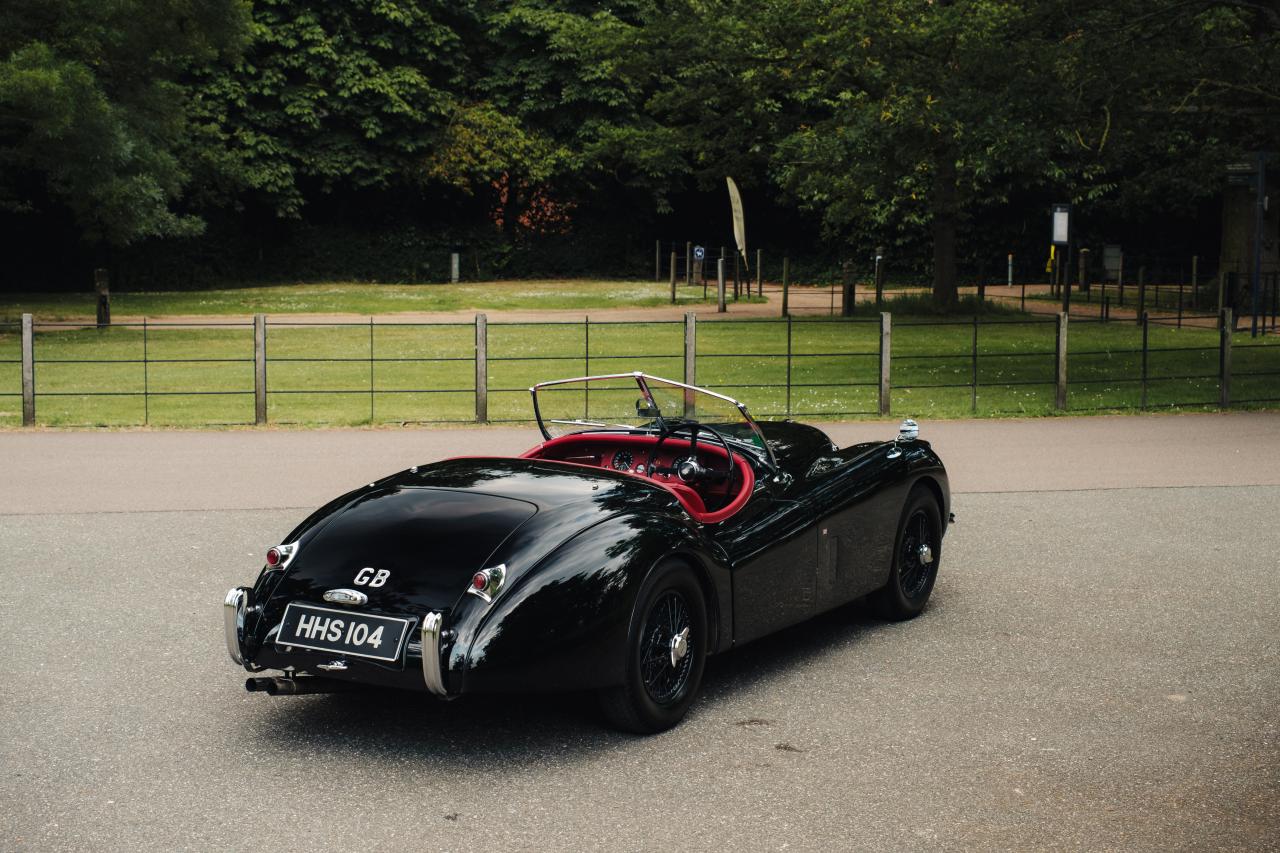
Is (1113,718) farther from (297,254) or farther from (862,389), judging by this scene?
(297,254)

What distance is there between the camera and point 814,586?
7008 mm

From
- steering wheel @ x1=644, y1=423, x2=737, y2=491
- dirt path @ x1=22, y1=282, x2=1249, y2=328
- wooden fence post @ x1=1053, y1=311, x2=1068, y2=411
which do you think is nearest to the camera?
steering wheel @ x1=644, y1=423, x2=737, y2=491

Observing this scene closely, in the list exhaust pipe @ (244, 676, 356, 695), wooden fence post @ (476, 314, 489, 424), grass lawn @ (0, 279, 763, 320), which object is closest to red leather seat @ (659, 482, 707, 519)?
exhaust pipe @ (244, 676, 356, 695)

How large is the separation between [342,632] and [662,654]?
4.04 feet

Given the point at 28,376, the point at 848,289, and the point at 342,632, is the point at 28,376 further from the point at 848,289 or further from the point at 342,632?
the point at 848,289

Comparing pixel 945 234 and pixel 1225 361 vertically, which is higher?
pixel 945 234

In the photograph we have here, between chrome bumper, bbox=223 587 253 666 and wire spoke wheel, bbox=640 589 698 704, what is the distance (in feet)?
4.96

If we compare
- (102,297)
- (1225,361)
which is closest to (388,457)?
(1225,361)

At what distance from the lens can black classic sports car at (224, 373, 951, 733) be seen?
5.47 meters

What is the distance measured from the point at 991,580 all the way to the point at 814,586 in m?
2.08

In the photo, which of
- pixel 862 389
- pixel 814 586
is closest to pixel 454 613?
pixel 814 586

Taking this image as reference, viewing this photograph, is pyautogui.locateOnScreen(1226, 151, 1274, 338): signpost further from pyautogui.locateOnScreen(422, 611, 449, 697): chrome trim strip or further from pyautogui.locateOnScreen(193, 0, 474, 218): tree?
pyautogui.locateOnScreen(193, 0, 474, 218): tree

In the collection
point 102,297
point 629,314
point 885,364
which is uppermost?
point 102,297

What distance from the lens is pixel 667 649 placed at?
5969mm
